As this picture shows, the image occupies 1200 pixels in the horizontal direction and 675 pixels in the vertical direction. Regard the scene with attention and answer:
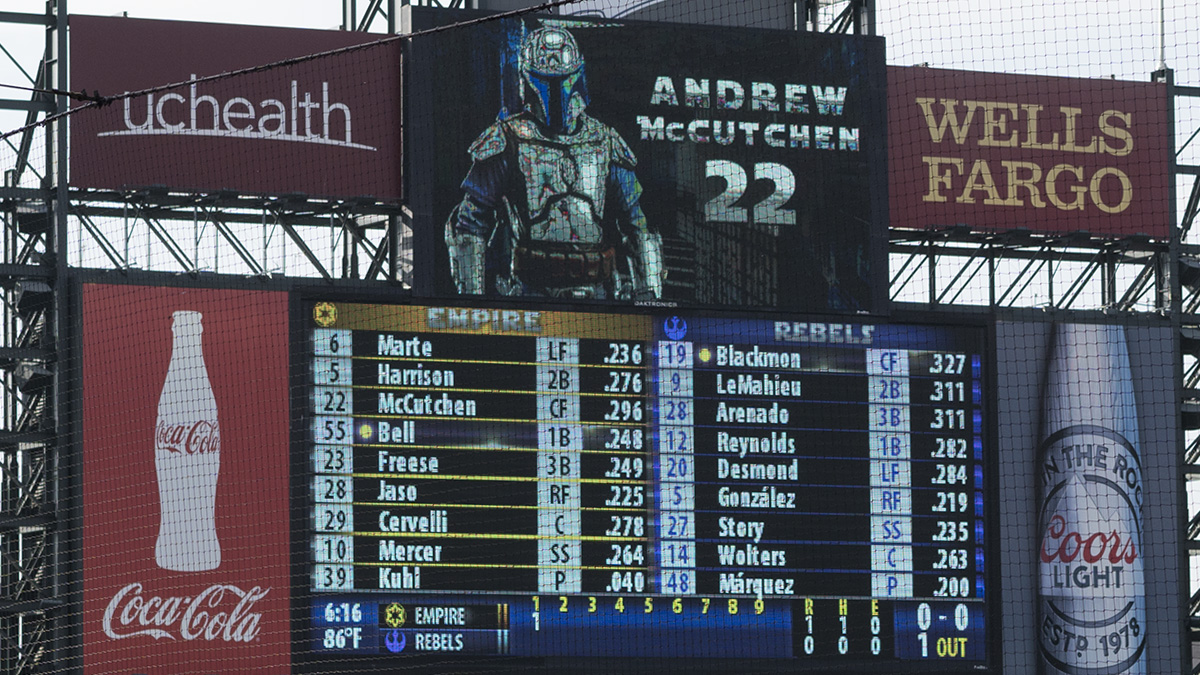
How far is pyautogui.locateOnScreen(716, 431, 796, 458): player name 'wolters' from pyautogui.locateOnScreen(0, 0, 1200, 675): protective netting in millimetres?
25

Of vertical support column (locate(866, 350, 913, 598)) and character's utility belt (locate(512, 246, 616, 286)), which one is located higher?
character's utility belt (locate(512, 246, 616, 286))

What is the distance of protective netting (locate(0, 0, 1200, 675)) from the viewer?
14930 millimetres

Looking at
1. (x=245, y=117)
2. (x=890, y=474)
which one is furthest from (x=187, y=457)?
(x=890, y=474)

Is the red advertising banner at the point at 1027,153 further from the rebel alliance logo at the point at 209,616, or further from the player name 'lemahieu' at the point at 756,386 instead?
the rebel alliance logo at the point at 209,616

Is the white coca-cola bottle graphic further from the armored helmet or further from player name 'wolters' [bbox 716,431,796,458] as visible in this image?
player name 'wolters' [bbox 716,431,796,458]

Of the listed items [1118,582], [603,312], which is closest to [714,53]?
[603,312]

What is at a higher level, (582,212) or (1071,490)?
(582,212)

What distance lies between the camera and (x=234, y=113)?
15.7m

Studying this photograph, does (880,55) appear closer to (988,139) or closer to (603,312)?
(988,139)

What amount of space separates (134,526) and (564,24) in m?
4.62

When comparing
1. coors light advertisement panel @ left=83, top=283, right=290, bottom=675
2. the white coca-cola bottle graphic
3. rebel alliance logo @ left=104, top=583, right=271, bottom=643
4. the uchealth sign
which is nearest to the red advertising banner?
the uchealth sign

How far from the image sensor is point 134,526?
1475cm

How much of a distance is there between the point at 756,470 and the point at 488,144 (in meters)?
2.94

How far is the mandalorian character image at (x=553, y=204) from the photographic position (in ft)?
51.2
